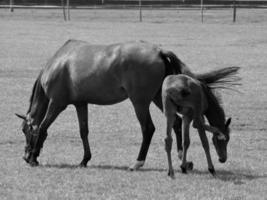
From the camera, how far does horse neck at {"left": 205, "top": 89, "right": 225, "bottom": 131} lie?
931 cm

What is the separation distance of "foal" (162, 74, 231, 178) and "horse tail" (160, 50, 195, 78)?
0.47 metres

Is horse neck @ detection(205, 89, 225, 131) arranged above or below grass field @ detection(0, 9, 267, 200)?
above

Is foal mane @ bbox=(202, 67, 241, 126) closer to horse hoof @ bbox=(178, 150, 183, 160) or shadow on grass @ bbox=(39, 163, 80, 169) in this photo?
horse hoof @ bbox=(178, 150, 183, 160)

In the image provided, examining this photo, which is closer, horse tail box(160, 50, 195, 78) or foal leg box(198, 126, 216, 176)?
foal leg box(198, 126, 216, 176)

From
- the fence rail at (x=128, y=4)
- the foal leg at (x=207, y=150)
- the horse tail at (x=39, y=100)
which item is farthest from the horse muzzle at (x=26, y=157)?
the fence rail at (x=128, y=4)

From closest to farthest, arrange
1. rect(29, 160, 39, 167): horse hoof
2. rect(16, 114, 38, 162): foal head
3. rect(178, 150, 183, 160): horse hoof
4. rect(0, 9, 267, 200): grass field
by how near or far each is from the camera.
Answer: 1. rect(0, 9, 267, 200): grass field
2. rect(178, 150, 183, 160): horse hoof
3. rect(29, 160, 39, 167): horse hoof
4. rect(16, 114, 38, 162): foal head

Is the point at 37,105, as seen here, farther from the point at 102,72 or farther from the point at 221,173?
the point at 221,173

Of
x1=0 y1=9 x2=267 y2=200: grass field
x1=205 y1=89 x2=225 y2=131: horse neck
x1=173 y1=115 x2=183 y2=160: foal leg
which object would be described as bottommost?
x1=0 y1=9 x2=267 y2=200: grass field

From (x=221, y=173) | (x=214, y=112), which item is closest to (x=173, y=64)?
(x=214, y=112)

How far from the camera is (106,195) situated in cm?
803

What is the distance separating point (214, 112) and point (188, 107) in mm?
435

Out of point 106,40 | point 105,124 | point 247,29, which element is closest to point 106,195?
point 105,124

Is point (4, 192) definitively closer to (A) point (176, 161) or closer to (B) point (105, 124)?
(A) point (176, 161)

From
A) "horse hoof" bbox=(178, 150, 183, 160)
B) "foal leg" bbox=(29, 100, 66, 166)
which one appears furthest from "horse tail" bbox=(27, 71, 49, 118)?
"horse hoof" bbox=(178, 150, 183, 160)
